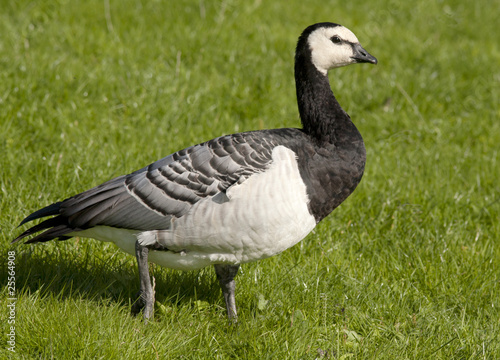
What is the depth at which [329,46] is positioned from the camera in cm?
447

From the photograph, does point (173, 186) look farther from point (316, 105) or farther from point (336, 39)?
point (336, 39)

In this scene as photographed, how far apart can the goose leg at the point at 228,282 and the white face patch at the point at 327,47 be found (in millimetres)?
1634

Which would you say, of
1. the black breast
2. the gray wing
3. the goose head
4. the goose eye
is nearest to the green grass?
the gray wing

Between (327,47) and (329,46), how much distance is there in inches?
0.7

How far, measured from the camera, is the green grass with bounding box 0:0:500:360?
13.4ft

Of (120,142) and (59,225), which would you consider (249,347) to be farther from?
(120,142)

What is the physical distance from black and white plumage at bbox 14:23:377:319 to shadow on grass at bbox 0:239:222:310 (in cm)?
31

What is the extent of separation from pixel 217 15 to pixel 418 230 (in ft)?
16.7

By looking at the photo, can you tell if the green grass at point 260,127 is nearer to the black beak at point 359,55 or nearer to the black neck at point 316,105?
the black neck at point 316,105

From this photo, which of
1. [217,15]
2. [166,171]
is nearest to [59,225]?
[166,171]

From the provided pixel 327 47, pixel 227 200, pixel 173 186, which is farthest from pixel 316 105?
pixel 173 186

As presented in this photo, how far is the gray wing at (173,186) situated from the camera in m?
4.02

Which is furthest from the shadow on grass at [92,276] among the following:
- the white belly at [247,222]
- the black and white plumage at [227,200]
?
the white belly at [247,222]

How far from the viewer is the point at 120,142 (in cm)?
655
